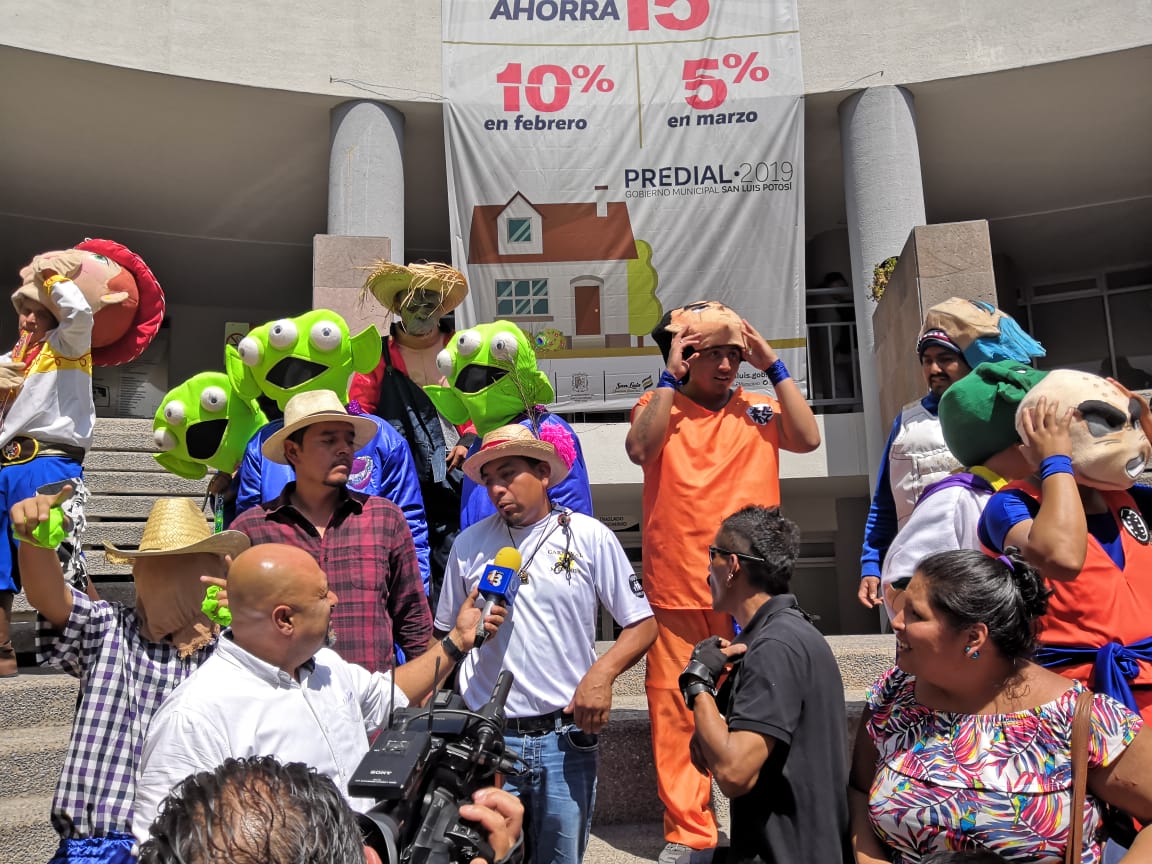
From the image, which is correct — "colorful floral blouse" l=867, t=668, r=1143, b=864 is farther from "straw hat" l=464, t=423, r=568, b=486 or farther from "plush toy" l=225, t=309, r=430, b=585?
"plush toy" l=225, t=309, r=430, b=585

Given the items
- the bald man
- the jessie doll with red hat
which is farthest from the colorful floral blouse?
the jessie doll with red hat

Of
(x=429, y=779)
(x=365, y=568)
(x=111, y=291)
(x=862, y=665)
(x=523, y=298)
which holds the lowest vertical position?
(x=862, y=665)

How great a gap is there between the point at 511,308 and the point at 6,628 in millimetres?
5503

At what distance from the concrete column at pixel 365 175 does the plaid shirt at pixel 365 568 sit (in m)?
6.59

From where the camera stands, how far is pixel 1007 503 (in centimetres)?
248

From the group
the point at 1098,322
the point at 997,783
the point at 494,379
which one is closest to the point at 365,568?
the point at 494,379

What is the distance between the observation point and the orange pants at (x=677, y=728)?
331 cm

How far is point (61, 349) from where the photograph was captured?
140 inches

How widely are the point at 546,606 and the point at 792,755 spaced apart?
887mm

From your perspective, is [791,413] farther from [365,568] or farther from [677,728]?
[365,568]

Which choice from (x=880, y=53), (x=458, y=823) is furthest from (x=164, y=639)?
(x=880, y=53)

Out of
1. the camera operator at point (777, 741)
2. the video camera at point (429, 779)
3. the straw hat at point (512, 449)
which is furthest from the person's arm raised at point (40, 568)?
the camera operator at point (777, 741)

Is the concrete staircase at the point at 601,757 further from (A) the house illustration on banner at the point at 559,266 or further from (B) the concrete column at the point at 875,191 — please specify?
(A) the house illustration on banner at the point at 559,266

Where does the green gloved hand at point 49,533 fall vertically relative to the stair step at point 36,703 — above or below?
above
